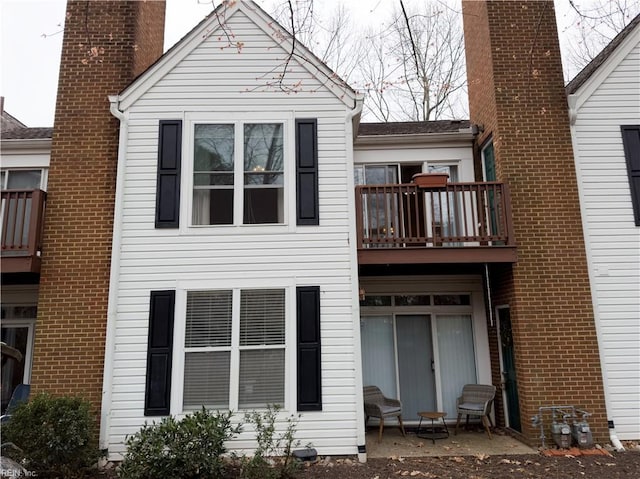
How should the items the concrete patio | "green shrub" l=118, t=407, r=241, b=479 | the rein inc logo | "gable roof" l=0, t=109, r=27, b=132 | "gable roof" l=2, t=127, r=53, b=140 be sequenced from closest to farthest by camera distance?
the rein inc logo → "green shrub" l=118, t=407, r=241, b=479 → the concrete patio → "gable roof" l=2, t=127, r=53, b=140 → "gable roof" l=0, t=109, r=27, b=132

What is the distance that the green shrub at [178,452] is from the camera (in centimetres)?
565

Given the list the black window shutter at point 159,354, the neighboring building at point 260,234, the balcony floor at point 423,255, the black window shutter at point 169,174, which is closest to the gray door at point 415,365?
the neighboring building at point 260,234

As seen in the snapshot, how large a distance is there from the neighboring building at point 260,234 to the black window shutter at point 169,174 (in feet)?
0.09

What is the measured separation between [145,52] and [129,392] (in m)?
6.73

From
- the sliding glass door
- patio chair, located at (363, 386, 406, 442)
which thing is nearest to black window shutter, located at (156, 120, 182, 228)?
the sliding glass door

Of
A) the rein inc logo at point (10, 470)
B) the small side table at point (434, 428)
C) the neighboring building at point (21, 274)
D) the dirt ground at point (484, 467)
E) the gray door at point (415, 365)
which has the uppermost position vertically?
the neighboring building at point (21, 274)

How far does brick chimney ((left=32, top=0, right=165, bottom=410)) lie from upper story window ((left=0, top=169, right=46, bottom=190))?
6.84ft

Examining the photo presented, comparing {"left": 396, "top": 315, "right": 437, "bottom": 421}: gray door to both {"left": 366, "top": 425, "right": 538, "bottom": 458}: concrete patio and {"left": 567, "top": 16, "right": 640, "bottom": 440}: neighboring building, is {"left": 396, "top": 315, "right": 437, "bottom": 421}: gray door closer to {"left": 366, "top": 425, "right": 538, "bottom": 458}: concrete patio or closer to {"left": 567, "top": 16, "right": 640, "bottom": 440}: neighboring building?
{"left": 366, "top": 425, "right": 538, "bottom": 458}: concrete patio

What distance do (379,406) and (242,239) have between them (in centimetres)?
395

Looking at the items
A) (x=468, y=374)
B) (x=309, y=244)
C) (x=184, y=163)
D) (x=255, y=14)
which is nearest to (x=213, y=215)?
(x=184, y=163)

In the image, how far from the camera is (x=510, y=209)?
7750 mm

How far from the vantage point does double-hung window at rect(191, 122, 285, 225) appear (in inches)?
301

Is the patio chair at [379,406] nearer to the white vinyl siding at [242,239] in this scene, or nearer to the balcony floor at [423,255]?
the white vinyl siding at [242,239]

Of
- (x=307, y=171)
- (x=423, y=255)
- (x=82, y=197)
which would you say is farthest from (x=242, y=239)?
(x=423, y=255)
